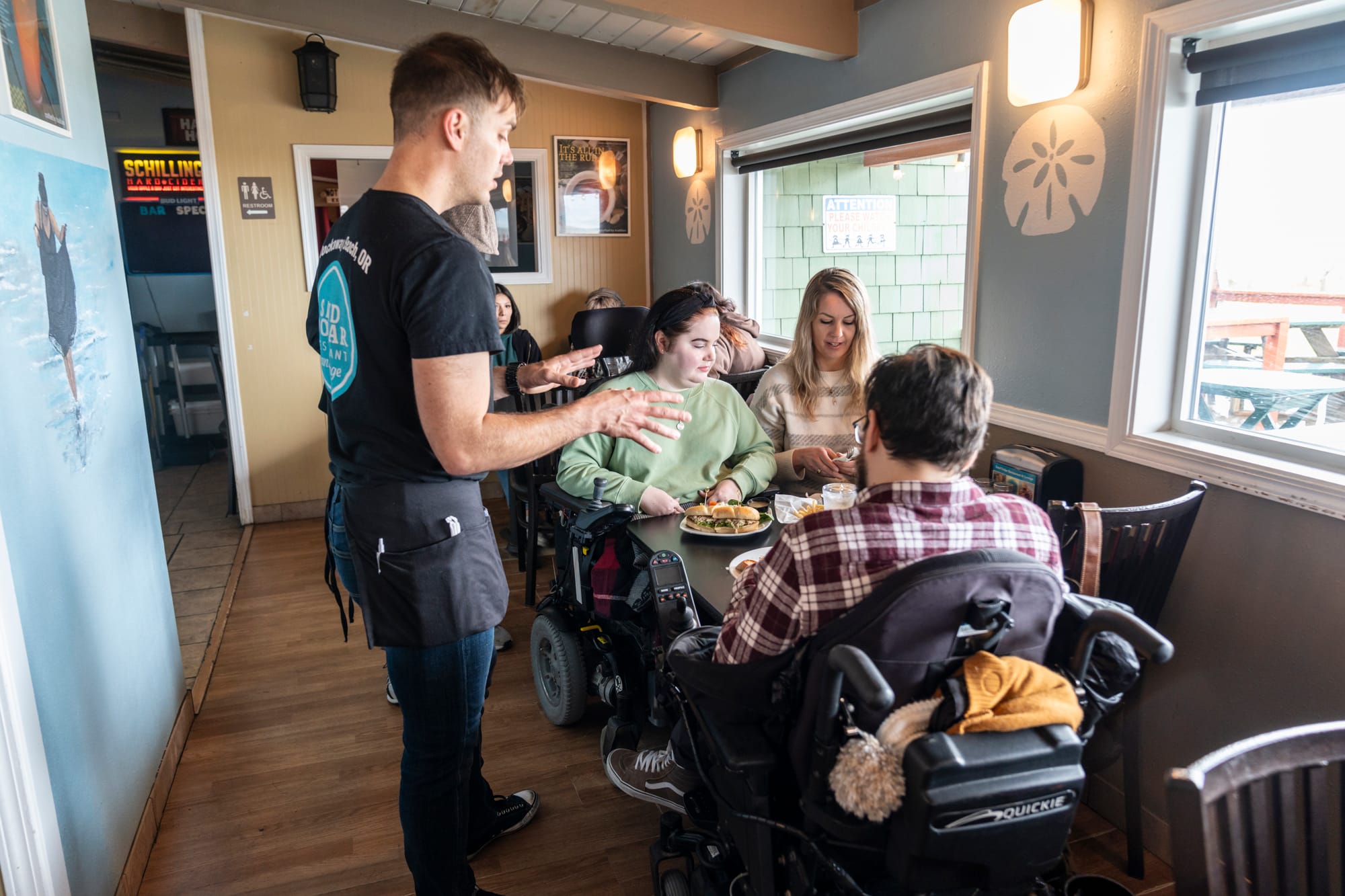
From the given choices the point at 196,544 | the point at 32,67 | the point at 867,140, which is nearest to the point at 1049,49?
the point at 867,140

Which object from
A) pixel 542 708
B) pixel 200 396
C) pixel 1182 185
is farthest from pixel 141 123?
pixel 1182 185

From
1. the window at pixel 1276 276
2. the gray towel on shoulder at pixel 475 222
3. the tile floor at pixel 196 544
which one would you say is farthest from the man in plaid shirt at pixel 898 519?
the tile floor at pixel 196 544

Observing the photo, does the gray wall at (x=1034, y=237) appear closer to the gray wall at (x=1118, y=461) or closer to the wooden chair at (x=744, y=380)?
the gray wall at (x=1118, y=461)

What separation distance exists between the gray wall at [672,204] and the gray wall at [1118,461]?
5.29ft

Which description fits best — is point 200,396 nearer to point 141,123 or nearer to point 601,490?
point 141,123

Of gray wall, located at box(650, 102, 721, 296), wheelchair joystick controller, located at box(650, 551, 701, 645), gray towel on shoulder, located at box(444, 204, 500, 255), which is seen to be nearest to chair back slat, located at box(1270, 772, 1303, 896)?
wheelchair joystick controller, located at box(650, 551, 701, 645)

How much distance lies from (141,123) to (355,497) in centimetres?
645

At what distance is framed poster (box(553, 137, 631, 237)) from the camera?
198 inches

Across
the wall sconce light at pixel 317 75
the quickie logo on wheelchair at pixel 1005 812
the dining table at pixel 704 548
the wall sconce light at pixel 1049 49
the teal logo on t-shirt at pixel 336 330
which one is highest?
the wall sconce light at pixel 317 75

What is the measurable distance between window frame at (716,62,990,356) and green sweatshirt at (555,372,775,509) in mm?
723

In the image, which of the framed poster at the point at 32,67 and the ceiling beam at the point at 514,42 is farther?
the ceiling beam at the point at 514,42

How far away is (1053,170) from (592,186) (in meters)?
3.29

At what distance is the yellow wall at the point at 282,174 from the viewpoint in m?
4.39

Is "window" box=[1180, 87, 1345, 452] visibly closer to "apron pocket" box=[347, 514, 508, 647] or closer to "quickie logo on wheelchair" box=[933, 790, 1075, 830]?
"quickie logo on wheelchair" box=[933, 790, 1075, 830]
